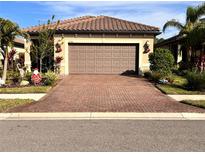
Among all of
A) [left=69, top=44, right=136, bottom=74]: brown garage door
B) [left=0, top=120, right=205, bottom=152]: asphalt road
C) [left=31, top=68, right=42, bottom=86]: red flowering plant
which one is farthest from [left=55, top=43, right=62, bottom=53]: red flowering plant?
[left=0, top=120, right=205, bottom=152]: asphalt road

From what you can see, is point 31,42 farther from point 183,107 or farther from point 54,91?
A: point 183,107

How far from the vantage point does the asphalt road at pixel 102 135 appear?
7137mm

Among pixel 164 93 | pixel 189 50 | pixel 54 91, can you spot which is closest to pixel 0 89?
pixel 54 91

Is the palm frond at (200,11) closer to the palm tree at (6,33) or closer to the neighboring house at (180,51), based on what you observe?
the neighboring house at (180,51)

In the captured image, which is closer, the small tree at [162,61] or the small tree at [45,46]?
the small tree at [162,61]

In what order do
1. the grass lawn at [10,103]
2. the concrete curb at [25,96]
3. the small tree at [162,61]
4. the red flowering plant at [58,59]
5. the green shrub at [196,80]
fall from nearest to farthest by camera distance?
the grass lawn at [10,103] → the concrete curb at [25,96] → the green shrub at [196,80] → the small tree at [162,61] → the red flowering plant at [58,59]

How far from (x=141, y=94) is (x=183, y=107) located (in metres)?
3.30

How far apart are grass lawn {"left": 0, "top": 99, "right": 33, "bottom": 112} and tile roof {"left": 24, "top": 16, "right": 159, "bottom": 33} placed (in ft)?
38.1

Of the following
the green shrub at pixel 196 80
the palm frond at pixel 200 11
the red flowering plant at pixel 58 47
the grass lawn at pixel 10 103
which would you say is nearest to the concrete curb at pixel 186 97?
the green shrub at pixel 196 80

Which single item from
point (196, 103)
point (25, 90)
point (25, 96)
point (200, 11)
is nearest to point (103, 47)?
point (200, 11)

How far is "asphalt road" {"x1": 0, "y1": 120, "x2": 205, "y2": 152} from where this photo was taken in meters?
7.14

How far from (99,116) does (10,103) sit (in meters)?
3.91

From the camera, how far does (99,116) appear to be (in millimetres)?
10859

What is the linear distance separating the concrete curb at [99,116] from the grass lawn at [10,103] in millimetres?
838
